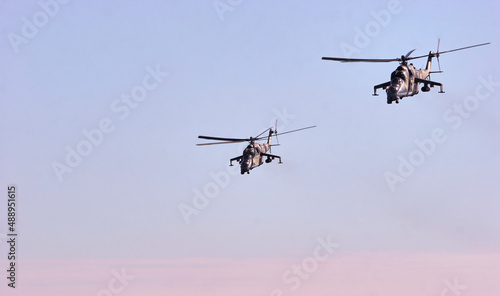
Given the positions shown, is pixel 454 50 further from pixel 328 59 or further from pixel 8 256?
pixel 8 256

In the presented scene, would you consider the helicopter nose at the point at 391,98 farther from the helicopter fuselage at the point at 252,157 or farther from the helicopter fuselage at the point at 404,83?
the helicopter fuselage at the point at 252,157

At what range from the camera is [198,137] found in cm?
12019

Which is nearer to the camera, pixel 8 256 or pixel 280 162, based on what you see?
pixel 8 256

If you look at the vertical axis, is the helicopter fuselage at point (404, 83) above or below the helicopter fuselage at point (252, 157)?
above

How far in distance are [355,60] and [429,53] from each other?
16665 mm

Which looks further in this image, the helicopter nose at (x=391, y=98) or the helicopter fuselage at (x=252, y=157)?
the helicopter fuselage at (x=252, y=157)

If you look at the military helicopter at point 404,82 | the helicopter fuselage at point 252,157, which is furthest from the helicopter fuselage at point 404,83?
the helicopter fuselage at point 252,157

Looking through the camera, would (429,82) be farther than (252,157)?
No

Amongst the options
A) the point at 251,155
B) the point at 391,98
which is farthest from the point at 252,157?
the point at 391,98

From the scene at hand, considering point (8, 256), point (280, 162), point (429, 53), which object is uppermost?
point (429, 53)

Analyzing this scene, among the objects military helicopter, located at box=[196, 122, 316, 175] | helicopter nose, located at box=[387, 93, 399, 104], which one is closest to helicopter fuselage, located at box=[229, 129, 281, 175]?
military helicopter, located at box=[196, 122, 316, 175]

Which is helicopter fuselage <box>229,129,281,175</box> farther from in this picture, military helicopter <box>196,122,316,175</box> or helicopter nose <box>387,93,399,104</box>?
helicopter nose <box>387,93,399,104</box>

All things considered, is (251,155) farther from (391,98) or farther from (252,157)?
(391,98)

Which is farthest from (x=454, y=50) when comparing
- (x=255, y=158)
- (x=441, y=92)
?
(x=255, y=158)
